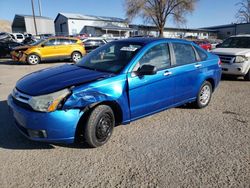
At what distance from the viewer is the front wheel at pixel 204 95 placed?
15.4ft

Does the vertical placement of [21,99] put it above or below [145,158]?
above

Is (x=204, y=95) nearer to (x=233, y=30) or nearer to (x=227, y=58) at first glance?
(x=227, y=58)

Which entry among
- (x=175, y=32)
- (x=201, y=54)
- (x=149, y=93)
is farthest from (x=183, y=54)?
(x=175, y=32)

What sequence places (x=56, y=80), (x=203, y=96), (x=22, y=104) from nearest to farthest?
1. (x=22, y=104)
2. (x=56, y=80)
3. (x=203, y=96)

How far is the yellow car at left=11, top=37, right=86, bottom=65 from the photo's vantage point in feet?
40.8

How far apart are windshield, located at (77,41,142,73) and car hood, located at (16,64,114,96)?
0.74 ft

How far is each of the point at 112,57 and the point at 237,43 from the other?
6958mm

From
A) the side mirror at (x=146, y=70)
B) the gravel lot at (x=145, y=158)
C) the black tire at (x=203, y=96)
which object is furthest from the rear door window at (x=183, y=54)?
the gravel lot at (x=145, y=158)

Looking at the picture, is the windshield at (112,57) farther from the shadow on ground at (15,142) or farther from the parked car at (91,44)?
the parked car at (91,44)

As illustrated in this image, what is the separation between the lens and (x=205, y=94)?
4875 millimetres

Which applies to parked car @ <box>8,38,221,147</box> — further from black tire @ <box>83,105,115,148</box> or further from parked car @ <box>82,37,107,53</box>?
parked car @ <box>82,37,107,53</box>

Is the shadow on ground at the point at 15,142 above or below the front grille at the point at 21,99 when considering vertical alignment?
below

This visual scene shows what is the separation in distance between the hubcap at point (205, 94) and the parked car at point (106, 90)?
22 centimetres

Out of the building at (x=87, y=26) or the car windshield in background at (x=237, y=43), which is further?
the building at (x=87, y=26)
